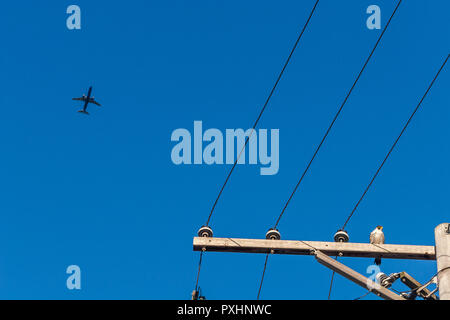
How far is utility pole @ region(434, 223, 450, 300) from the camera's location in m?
10.1

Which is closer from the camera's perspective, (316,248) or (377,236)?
(316,248)

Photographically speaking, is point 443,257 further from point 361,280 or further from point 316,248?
point 316,248

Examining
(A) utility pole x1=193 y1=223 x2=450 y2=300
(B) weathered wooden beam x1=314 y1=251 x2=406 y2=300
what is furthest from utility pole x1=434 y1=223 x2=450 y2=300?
(A) utility pole x1=193 y1=223 x2=450 y2=300

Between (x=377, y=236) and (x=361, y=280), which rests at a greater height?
(x=377, y=236)

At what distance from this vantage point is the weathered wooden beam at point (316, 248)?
40.5 ft

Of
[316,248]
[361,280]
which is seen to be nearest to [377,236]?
[316,248]

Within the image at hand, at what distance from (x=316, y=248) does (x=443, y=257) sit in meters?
2.20

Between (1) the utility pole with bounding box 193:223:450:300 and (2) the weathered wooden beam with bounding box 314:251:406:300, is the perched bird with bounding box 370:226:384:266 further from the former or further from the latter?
(2) the weathered wooden beam with bounding box 314:251:406:300

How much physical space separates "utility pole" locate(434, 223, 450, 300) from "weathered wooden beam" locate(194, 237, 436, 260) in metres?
1.45

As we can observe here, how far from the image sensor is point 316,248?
40.5ft

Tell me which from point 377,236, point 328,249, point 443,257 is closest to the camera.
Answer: point 443,257
